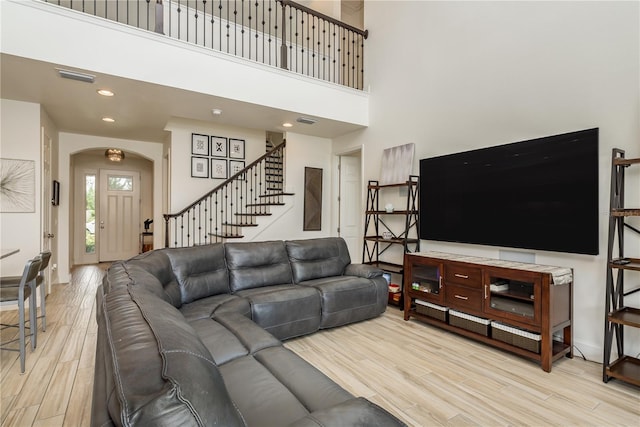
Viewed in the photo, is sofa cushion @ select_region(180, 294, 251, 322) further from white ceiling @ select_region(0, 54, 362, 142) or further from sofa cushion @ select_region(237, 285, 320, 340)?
white ceiling @ select_region(0, 54, 362, 142)

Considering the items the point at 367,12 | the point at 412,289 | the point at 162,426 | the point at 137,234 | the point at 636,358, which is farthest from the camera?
the point at 137,234

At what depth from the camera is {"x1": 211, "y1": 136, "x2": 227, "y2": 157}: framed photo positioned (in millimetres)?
5941

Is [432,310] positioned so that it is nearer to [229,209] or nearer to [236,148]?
[229,209]

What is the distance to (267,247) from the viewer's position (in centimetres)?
365

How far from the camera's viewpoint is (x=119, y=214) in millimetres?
8062

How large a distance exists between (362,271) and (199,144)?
12.5 feet

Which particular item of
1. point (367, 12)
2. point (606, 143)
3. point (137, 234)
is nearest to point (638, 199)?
point (606, 143)

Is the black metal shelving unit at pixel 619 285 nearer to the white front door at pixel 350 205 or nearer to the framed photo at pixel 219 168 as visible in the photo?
the white front door at pixel 350 205

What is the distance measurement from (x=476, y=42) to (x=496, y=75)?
1.70 feet

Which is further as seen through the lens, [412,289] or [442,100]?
[442,100]

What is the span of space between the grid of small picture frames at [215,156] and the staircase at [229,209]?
27 cm

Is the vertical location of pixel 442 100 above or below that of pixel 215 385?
above

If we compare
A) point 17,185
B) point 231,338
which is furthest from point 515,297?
point 17,185

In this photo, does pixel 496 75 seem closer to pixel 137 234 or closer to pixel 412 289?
pixel 412 289
